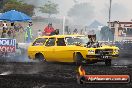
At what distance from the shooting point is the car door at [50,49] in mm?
19234

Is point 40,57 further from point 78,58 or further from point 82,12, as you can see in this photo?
point 82,12

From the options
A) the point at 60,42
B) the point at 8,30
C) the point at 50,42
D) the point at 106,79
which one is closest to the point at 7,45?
the point at 50,42

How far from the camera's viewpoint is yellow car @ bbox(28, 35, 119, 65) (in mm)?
17578

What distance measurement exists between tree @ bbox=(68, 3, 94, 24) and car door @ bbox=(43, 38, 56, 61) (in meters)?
84.3

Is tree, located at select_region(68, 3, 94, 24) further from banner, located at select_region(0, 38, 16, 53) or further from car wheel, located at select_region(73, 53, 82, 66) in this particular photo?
car wheel, located at select_region(73, 53, 82, 66)

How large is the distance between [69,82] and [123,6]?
99772 millimetres

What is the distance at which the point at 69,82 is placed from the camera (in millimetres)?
11508

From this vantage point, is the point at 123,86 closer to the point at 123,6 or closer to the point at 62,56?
the point at 62,56

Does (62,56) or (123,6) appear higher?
(123,6)

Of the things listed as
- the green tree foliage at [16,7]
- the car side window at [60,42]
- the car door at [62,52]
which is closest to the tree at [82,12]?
the green tree foliage at [16,7]

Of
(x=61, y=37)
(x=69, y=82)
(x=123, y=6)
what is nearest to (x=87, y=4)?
(x=123, y=6)

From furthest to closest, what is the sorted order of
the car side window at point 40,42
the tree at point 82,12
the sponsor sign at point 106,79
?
the tree at point 82,12 < the car side window at point 40,42 < the sponsor sign at point 106,79

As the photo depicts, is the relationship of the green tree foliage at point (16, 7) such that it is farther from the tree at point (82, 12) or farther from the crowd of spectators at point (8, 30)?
the tree at point (82, 12)

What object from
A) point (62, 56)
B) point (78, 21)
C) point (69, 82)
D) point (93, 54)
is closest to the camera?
point (69, 82)
